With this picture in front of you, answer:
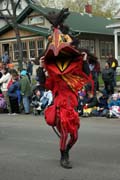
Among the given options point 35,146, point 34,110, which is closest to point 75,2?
point 34,110

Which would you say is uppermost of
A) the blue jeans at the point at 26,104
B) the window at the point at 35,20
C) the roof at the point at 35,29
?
the window at the point at 35,20

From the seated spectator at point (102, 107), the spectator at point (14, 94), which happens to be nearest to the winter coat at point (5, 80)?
the spectator at point (14, 94)

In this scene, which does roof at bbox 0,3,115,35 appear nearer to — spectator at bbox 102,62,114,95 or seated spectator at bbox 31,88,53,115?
spectator at bbox 102,62,114,95

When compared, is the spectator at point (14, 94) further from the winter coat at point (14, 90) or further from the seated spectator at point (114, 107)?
the seated spectator at point (114, 107)

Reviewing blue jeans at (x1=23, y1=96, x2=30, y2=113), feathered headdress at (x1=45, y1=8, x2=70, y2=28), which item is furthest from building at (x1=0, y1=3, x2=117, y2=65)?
feathered headdress at (x1=45, y1=8, x2=70, y2=28)

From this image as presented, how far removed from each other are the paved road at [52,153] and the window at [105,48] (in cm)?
2526

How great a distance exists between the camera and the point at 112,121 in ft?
42.0

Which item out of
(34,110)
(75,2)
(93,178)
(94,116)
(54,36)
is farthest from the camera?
(75,2)

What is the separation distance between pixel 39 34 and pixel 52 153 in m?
24.8

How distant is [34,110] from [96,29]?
22653 mm

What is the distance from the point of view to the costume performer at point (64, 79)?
681cm

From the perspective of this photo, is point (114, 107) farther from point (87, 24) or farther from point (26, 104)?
point (87, 24)

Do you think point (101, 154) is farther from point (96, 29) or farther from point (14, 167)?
point (96, 29)

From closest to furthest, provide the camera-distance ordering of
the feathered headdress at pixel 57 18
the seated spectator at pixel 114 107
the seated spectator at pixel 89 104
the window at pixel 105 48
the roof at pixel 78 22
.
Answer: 1. the feathered headdress at pixel 57 18
2. the seated spectator at pixel 114 107
3. the seated spectator at pixel 89 104
4. the roof at pixel 78 22
5. the window at pixel 105 48
